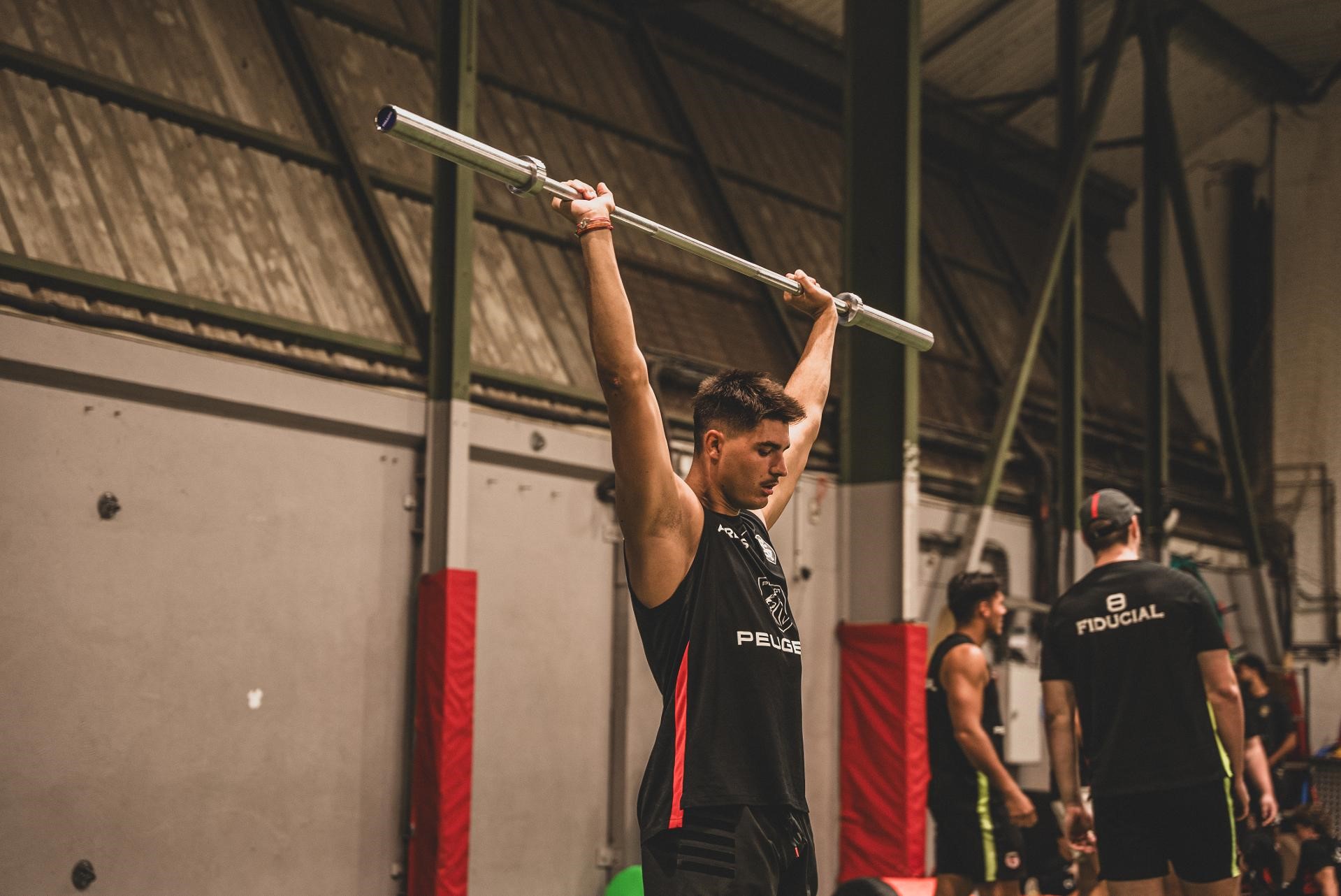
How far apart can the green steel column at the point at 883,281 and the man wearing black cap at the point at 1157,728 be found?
3.02 m

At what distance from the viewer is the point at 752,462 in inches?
107

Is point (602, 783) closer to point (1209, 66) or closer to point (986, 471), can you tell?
point (986, 471)

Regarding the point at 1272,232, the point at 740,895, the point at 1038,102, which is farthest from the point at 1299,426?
the point at 740,895

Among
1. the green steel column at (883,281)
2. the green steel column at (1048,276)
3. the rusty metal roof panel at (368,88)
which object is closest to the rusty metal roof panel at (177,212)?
the rusty metal roof panel at (368,88)

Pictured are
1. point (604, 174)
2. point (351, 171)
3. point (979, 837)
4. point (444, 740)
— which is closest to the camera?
point (979, 837)

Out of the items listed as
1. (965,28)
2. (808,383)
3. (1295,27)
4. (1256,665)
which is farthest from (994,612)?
(1295,27)

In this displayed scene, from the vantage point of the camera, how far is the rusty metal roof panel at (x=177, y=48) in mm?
5805

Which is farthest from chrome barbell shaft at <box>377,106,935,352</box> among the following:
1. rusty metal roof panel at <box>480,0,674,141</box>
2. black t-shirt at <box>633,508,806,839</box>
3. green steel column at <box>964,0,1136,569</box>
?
green steel column at <box>964,0,1136,569</box>

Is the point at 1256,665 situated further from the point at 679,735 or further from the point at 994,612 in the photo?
the point at 679,735

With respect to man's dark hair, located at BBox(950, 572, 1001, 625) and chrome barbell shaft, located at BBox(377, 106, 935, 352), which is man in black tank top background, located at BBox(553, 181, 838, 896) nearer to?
chrome barbell shaft, located at BBox(377, 106, 935, 352)

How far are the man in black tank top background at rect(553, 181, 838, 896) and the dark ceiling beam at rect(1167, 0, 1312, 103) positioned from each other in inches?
396

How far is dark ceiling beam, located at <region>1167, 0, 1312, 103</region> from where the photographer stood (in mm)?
11766

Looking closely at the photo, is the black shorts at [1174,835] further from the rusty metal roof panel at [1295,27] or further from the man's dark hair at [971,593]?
the rusty metal roof panel at [1295,27]

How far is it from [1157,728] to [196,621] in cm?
359
